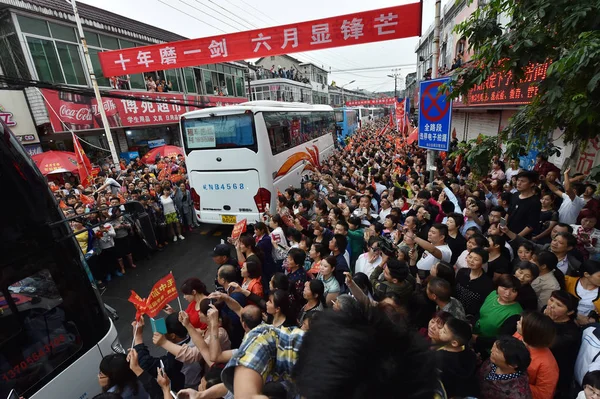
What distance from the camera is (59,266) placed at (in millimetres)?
2309

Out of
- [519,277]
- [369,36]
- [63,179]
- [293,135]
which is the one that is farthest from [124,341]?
[63,179]

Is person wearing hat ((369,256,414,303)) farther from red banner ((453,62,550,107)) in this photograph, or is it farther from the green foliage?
red banner ((453,62,550,107))

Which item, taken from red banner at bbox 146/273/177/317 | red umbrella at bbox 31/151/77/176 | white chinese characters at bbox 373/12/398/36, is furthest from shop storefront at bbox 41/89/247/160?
red banner at bbox 146/273/177/317

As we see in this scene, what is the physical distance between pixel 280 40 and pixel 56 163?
7.97 meters

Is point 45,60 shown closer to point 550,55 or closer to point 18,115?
point 18,115

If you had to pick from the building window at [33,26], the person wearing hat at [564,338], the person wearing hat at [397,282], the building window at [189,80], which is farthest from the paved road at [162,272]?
the building window at [189,80]

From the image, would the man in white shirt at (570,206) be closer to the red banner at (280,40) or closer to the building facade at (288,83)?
the red banner at (280,40)

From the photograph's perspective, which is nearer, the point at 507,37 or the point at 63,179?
the point at 507,37

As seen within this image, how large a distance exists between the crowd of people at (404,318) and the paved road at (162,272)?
6.44 feet

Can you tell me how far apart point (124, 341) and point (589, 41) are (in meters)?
5.93

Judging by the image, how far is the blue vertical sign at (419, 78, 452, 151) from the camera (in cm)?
553

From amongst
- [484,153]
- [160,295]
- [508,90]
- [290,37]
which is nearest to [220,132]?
[290,37]

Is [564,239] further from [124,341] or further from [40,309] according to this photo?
[124,341]

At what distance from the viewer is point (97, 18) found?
44.1ft
